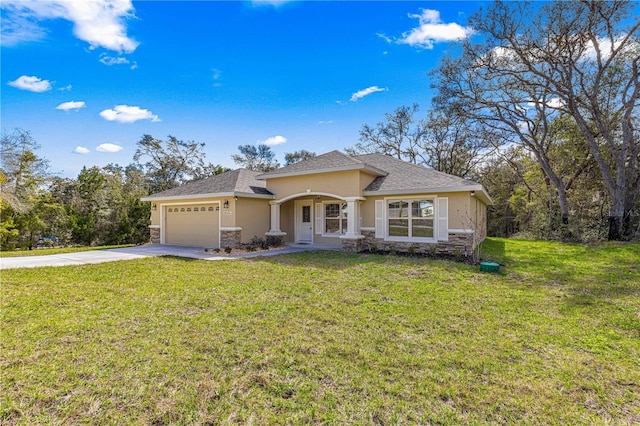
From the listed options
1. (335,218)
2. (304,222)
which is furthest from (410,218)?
(304,222)

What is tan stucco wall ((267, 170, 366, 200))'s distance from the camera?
480 inches

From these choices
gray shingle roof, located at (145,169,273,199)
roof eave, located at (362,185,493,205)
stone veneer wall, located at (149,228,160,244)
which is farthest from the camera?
stone veneer wall, located at (149,228,160,244)

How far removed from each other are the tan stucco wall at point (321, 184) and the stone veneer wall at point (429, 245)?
1976 mm

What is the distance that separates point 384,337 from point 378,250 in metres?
7.96

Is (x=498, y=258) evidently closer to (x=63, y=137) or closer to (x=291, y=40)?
(x=291, y=40)

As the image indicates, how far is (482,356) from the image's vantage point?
351cm

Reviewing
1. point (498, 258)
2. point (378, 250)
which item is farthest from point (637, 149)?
point (378, 250)

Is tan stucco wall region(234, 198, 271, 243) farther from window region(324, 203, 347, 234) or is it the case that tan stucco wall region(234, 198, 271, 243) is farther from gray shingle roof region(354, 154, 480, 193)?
gray shingle roof region(354, 154, 480, 193)

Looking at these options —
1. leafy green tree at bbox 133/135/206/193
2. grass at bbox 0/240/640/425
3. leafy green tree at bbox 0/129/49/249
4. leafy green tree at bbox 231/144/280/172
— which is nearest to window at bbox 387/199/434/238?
grass at bbox 0/240/640/425

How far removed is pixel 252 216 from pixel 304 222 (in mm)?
2668

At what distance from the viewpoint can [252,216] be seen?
13.5 metres

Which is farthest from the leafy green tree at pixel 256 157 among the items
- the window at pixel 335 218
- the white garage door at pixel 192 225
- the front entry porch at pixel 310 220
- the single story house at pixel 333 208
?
the window at pixel 335 218

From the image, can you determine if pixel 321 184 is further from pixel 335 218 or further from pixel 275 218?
pixel 275 218

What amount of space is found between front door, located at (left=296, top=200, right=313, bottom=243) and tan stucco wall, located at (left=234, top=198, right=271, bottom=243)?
4.99ft
